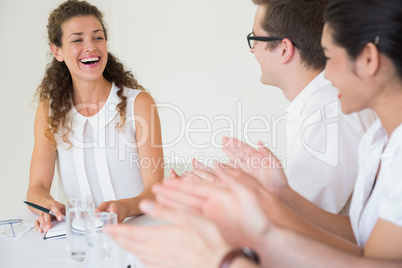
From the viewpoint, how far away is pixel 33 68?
4438 millimetres

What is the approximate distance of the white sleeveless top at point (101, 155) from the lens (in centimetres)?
253

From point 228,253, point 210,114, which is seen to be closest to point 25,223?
point 228,253

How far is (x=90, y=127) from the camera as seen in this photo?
2.56 m

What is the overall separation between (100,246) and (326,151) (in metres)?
0.94

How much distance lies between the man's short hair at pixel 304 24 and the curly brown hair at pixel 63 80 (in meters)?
0.98

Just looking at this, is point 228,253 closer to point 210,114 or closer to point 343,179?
point 343,179

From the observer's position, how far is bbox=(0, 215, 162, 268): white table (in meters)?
1.49

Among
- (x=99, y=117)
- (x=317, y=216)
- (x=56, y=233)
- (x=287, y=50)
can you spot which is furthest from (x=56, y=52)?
(x=317, y=216)

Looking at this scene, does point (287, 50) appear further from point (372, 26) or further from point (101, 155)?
point (101, 155)

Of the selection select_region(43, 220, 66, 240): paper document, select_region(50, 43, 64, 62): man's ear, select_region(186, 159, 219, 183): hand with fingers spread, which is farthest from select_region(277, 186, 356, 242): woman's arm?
select_region(50, 43, 64, 62): man's ear

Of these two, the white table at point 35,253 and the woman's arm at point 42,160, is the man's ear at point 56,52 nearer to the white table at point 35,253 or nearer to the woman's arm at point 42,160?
the woman's arm at point 42,160

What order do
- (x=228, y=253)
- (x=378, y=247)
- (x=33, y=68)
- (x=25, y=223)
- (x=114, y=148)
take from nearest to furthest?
1. (x=228, y=253)
2. (x=378, y=247)
3. (x=25, y=223)
4. (x=114, y=148)
5. (x=33, y=68)

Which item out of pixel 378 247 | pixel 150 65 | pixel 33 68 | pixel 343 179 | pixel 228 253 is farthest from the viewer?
pixel 150 65

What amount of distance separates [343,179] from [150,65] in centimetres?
434
